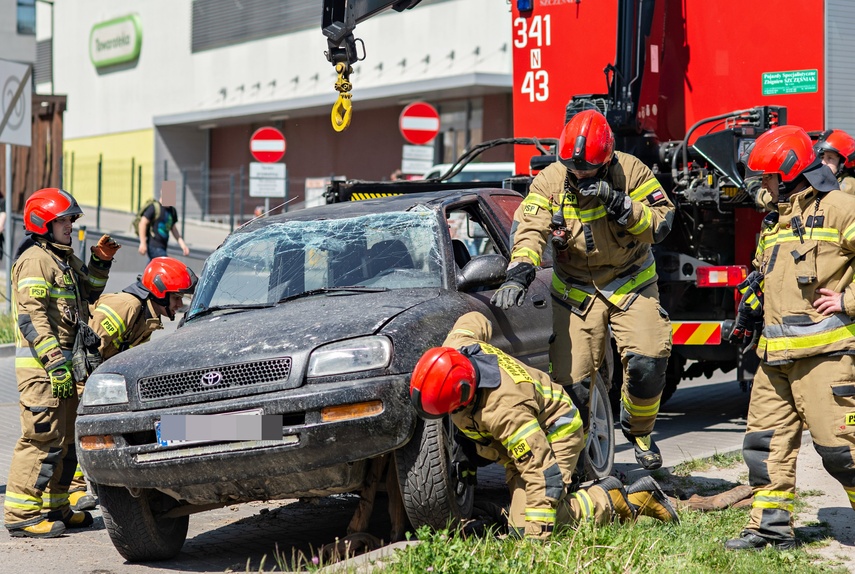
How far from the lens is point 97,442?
18.0ft

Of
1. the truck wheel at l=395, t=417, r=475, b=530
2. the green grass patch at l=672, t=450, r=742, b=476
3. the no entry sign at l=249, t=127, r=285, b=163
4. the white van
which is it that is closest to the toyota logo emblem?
the truck wheel at l=395, t=417, r=475, b=530

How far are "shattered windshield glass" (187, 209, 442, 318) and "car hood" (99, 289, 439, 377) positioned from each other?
6.7 inches

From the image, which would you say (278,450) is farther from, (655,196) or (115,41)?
(115,41)

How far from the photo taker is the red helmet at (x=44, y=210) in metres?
6.64

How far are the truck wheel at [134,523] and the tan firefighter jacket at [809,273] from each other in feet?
9.73

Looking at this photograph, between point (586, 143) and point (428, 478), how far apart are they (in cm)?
190

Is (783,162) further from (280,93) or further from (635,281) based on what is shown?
(280,93)

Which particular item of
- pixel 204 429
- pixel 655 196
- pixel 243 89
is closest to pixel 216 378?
pixel 204 429

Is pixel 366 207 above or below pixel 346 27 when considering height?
below

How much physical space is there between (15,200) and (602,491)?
24.6 m

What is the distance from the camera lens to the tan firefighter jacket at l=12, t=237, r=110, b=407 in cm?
646

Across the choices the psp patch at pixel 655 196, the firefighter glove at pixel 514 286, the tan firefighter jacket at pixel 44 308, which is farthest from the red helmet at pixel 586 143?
the tan firefighter jacket at pixel 44 308

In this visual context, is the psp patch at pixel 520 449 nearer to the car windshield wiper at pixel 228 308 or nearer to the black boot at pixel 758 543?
the black boot at pixel 758 543

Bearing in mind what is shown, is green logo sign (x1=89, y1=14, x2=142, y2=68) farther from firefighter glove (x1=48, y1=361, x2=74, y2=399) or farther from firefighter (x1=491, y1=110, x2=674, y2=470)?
firefighter (x1=491, y1=110, x2=674, y2=470)
